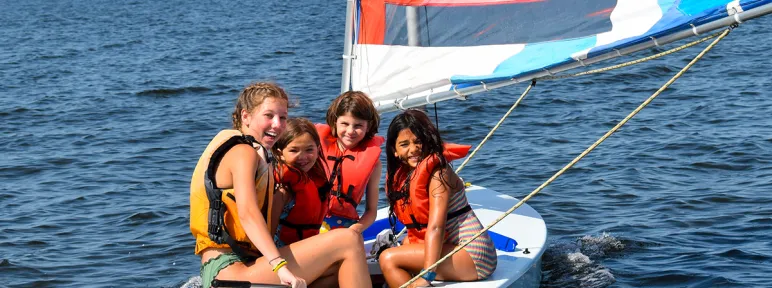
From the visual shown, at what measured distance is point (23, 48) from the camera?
64.3 feet

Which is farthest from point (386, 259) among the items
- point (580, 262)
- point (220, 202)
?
point (580, 262)

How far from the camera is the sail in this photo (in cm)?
432

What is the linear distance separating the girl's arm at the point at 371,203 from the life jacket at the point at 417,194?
0.09m

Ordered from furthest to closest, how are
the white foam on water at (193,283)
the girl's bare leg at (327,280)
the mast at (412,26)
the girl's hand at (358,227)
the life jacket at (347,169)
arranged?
the white foam on water at (193,283) < the mast at (412,26) < the life jacket at (347,169) < the girl's hand at (358,227) < the girl's bare leg at (327,280)

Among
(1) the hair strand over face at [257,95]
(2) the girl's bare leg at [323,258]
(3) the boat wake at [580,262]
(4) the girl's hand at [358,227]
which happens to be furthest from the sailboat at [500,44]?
(1) the hair strand over face at [257,95]

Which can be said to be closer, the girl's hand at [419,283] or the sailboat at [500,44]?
the sailboat at [500,44]

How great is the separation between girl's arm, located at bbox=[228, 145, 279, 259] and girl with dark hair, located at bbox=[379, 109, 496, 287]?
2.73ft

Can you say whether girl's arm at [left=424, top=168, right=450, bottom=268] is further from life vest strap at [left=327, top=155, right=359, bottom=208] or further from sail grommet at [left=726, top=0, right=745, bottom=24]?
sail grommet at [left=726, top=0, right=745, bottom=24]

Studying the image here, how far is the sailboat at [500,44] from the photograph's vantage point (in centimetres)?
437

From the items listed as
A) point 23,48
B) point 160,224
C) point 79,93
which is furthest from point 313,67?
point 160,224

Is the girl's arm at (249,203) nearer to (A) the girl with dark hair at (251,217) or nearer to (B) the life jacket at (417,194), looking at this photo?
(A) the girl with dark hair at (251,217)

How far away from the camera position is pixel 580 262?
6.34 m

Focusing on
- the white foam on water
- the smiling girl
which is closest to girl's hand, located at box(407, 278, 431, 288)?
the smiling girl

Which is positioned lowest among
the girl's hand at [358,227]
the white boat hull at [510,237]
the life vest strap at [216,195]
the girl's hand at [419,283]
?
the white boat hull at [510,237]
